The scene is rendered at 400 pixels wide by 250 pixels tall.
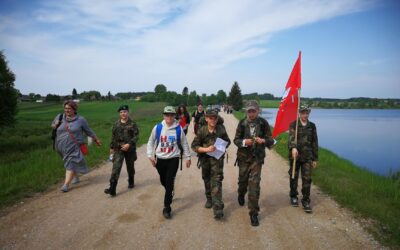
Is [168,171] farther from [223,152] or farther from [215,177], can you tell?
[223,152]

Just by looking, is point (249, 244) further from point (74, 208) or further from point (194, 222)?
point (74, 208)

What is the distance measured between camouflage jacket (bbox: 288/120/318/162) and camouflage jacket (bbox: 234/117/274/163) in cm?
84

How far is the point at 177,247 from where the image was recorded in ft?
13.2

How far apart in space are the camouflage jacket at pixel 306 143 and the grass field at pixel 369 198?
4.70 ft

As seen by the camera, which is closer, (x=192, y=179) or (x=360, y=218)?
(x=360, y=218)

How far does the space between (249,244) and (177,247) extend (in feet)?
3.73

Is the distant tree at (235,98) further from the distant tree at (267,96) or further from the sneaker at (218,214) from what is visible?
the distant tree at (267,96)

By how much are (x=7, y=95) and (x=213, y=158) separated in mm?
21812

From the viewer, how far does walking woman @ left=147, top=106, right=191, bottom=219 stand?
5145mm

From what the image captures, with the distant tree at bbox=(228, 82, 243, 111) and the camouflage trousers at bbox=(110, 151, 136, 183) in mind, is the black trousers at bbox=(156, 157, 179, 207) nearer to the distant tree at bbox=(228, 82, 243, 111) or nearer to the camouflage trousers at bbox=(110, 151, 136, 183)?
the camouflage trousers at bbox=(110, 151, 136, 183)

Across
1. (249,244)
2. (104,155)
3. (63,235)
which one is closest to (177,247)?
(249,244)

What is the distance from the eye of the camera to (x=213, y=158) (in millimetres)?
5156

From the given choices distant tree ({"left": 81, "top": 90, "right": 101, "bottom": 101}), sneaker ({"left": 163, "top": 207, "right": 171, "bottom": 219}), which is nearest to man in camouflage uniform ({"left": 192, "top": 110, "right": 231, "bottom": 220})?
sneaker ({"left": 163, "top": 207, "right": 171, "bottom": 219})

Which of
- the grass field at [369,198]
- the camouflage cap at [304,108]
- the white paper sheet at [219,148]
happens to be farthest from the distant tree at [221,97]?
the white paper sheet at [219,148]
